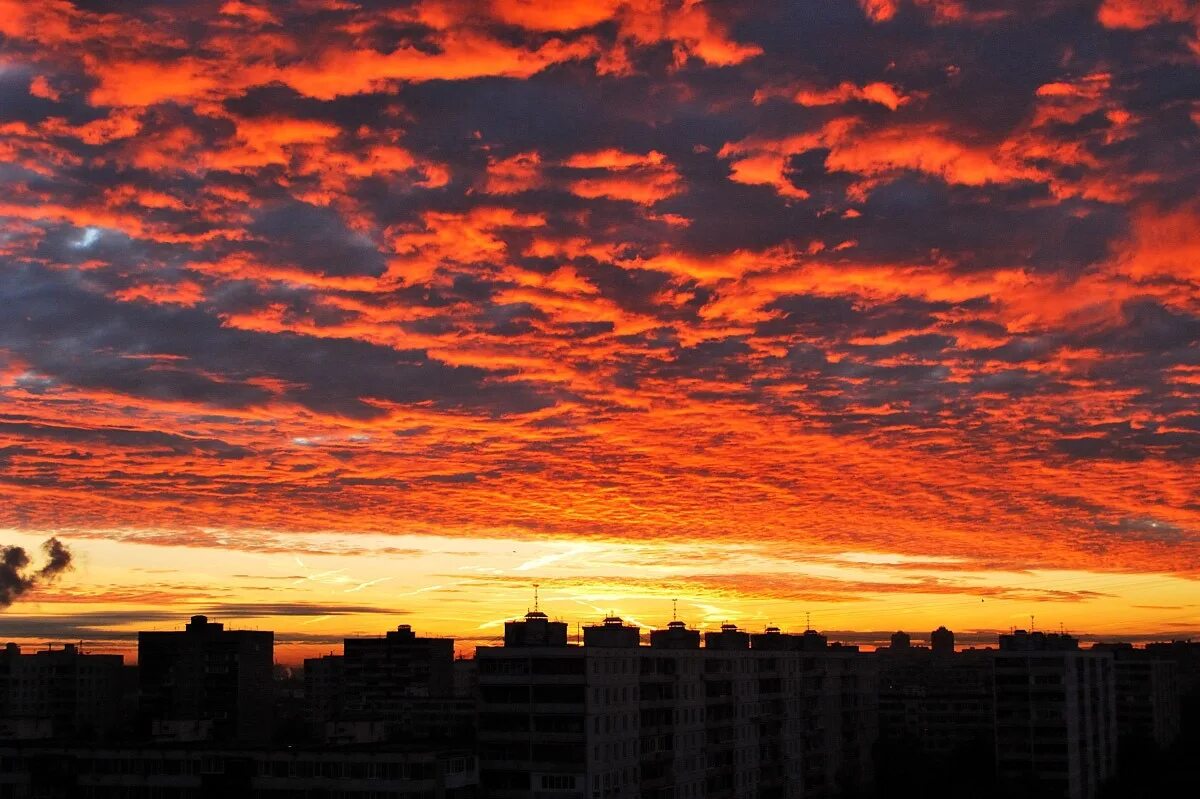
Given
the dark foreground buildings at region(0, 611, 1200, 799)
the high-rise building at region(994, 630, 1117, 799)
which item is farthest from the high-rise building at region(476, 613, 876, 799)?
the high-rise building at region(994, 630, 1117, 799)

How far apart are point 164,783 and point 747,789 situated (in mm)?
60243

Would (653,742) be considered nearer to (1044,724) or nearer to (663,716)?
(663,716)

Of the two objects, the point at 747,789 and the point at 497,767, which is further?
the point at 747,789

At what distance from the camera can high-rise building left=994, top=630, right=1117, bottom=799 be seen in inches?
6048

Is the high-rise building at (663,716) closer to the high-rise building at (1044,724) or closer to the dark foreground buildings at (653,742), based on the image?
the dark foreground buildings at (653,742)

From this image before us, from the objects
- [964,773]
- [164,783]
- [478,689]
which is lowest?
[964,773]

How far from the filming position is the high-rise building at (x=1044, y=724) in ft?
504

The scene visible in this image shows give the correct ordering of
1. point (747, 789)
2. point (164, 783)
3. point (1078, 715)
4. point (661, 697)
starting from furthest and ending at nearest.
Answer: point (1078, 715)
point (747, 789)
point (661, 697)
point (164, 783)

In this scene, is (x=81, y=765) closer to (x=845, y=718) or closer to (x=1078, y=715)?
(x=845, y=718)

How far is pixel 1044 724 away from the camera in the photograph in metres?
155

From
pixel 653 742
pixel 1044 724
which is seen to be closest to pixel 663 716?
pixel 653 742

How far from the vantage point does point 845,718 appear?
6609 inches

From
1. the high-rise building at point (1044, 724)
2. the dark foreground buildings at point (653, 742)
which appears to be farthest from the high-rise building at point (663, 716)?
the high-rise building at point (1044, 724)

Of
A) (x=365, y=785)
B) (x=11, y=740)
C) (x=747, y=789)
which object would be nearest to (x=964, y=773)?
(x=747, y=789)
